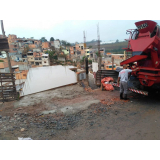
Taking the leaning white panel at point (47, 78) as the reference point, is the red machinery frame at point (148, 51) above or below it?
above

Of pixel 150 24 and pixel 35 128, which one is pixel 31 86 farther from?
pixel 150 24

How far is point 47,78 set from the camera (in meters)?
8.63

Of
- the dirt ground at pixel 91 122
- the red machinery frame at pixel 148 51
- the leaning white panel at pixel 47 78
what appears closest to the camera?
the dirt ground at pixel 91 122

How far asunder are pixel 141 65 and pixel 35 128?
4433 millimetres

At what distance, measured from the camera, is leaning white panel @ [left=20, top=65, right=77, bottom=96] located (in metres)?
7.88

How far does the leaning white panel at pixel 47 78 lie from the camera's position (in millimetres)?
7879

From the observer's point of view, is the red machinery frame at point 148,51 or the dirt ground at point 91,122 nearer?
the dirt ground at point 91,122

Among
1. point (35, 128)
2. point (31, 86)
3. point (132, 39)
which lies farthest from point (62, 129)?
point (31, 86)

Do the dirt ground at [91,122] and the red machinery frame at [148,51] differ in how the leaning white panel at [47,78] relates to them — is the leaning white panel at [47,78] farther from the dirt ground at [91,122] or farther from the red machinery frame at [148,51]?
the red machinery frame at [148,51]

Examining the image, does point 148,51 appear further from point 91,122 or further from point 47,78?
point 47,78

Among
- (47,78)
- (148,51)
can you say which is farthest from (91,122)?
(47,78)

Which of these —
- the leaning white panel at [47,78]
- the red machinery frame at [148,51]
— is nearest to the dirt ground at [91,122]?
the red machinery frame at [148,51]

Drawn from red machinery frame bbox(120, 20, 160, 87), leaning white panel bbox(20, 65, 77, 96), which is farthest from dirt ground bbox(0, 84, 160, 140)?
leaning white panel bbox(20, 65, 77, 96)

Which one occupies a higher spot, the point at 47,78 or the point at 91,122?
the point at 47,78
